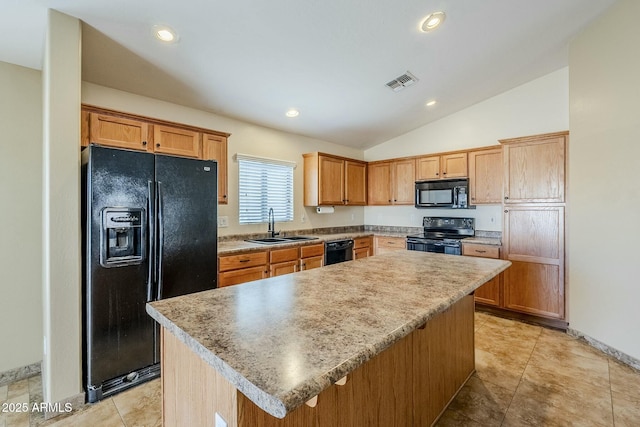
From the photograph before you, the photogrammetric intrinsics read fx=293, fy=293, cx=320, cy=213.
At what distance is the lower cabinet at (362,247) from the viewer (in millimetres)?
4543

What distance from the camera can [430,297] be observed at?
1282mm

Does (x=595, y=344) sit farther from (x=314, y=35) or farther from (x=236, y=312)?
(x=314, y=35)

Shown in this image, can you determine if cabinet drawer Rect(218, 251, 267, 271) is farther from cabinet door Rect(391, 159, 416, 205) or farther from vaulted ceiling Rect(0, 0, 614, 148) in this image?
cabinet door Rect(391, 159, 416, 205)

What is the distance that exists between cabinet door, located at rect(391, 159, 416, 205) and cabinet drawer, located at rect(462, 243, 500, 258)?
117 centimetres

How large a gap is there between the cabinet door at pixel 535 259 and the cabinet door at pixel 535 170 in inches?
5.4

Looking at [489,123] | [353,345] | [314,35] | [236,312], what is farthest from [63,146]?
[489,123]

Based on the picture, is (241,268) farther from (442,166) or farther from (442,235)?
(442,166)

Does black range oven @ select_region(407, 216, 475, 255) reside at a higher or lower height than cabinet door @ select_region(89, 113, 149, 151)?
lower

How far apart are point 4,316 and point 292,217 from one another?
306cm

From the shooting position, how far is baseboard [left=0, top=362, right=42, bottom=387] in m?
2.32

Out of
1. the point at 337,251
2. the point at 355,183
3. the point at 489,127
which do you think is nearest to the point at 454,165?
the point at 489,127

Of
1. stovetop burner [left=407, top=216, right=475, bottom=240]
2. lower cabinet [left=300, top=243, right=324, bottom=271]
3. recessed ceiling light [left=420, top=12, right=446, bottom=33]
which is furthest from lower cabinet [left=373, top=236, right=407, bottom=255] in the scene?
recessed ceiling light [left=420, top=12, right=446, bottom=33]

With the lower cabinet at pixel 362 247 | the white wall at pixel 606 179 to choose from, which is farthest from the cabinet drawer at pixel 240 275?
the white wall at pixel 606 179

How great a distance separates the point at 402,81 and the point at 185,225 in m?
2.72
